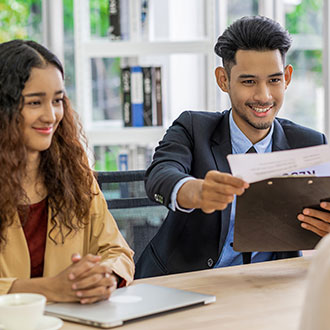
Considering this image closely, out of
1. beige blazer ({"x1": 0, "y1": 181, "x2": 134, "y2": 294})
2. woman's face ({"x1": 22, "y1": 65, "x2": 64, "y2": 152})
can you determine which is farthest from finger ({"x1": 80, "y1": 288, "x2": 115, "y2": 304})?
woman's face ({"x1": 22, "y1": 65, "x2": 64, "y2": 152})

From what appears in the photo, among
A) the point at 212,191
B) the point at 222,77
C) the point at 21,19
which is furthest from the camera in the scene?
the point at 21,19

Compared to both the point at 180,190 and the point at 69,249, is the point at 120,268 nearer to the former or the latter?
the point at 69,249

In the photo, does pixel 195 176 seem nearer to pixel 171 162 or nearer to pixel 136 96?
pixel 171 162

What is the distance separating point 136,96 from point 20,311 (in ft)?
7.00

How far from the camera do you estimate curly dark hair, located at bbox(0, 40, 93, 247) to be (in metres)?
1.52

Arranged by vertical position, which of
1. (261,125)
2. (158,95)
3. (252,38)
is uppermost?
(252,38)

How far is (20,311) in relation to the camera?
1057mm

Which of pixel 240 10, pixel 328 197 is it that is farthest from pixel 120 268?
pixel 240 10

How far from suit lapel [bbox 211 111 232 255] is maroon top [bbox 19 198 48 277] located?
0.56 metres

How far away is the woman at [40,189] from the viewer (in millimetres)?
1521

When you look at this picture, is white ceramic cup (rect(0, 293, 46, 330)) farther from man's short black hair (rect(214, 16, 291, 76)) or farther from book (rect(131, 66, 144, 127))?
book (rect(131, 66, 144, 127))

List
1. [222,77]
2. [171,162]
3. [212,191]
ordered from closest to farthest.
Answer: [212,191], [171,162], [222,77]

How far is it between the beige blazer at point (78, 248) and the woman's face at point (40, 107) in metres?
0.19

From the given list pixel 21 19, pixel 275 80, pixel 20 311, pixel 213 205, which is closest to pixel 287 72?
pixel 275 80
